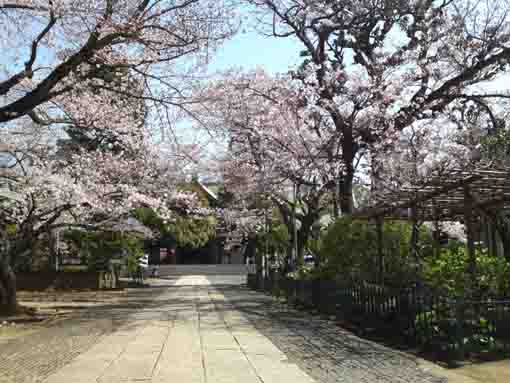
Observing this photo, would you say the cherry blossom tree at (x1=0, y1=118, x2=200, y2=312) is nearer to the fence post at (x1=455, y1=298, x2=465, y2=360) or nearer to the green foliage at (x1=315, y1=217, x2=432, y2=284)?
the green foliage at (x1=315, y1=217, x2=432, y2=284)

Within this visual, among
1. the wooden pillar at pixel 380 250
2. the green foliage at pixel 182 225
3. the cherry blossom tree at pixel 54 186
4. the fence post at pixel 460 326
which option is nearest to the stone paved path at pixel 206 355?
the fence post at pixel 460 326

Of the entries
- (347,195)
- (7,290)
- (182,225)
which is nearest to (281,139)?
(347,195)

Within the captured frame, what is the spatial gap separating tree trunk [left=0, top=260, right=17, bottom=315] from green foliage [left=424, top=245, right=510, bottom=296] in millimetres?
11907

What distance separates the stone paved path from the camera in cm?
723

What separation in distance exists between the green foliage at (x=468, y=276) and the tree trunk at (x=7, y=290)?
11907 millimetres

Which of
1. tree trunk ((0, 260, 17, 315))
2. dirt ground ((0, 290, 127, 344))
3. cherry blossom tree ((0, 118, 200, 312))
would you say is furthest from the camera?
tree trunk ((0, 260, 17, 315))

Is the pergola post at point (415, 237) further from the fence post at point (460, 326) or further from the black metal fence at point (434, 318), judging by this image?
the fence post at point (460, 326)

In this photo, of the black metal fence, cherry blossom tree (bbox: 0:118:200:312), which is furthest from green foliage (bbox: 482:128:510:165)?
cherry blossom tree (bbox: 0:118:200:312)

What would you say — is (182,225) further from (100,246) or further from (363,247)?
(363,247)

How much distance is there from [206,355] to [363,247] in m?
6.11

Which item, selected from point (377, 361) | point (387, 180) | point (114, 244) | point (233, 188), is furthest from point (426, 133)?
point (114, 244)

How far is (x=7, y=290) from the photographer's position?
54.3 feet

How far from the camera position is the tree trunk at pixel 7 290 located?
644 inches

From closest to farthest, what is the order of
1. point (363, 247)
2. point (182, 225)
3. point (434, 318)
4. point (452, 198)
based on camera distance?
point (434, 318) → point (452, 198) → point (363, 247) → point (182, 225)
